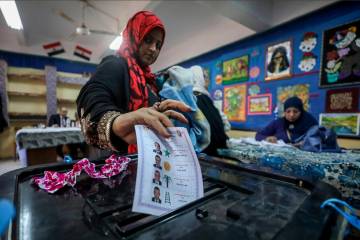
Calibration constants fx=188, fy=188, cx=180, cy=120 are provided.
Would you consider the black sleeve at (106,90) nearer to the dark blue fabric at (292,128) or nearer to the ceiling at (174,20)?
the dark blue fabric at (292,128)

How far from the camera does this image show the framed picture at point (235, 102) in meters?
2.75

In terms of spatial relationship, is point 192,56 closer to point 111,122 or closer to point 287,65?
point 287,65

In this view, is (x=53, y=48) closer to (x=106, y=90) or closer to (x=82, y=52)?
(x=82, y=52)

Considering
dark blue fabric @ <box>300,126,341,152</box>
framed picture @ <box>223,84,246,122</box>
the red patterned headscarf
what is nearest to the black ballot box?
the red patterned headscarf

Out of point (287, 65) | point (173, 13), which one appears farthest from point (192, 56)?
point (287, 65)

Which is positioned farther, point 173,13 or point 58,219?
point 173,13

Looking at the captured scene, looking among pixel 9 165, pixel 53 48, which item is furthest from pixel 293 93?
pixel 53 48

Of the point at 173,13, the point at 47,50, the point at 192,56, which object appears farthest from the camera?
the point at 47,50

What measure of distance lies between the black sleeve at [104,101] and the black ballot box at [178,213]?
0.12 meters

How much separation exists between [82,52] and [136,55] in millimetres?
4724

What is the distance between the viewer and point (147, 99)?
753mm

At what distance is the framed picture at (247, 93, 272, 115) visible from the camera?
2.43 meters

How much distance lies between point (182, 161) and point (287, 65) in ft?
7.69

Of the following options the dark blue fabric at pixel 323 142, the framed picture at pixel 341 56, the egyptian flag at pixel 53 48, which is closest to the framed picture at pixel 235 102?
the framed picture at pixel 341 56
